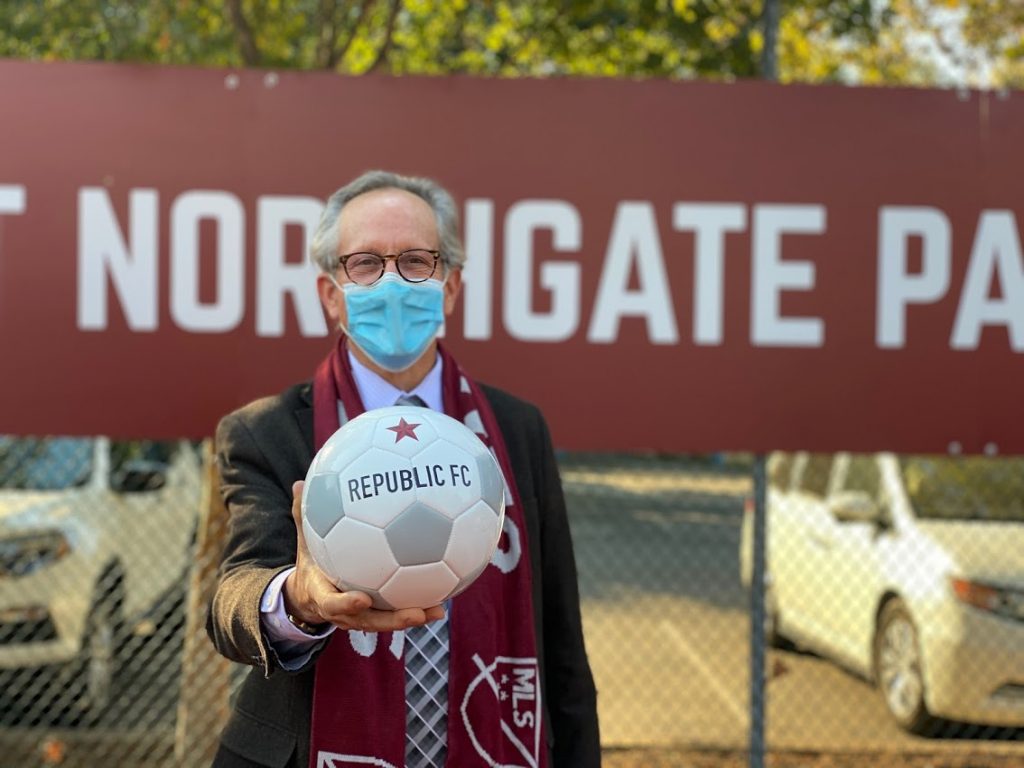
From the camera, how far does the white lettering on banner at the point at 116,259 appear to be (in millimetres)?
3750

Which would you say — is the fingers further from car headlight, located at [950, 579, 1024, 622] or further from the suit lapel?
car headlight, located at [950, 579, 1024, 622]

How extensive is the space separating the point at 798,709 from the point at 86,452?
390 centimetres

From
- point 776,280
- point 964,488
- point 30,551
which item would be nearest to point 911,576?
point 964,488

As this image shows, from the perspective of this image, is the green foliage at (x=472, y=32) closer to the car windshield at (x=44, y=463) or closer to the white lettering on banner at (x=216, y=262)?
the white lettering on banner at (x=216, y=262)

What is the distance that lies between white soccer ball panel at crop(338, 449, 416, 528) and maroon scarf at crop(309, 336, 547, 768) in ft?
1.24

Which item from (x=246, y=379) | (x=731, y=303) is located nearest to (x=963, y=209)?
(x=731, y=303)

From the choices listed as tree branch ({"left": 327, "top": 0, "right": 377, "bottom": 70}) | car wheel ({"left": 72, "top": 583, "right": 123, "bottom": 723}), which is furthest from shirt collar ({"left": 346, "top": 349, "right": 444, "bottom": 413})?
car wheel ({"left": 72, "top": 583, "right": 123, "bottom": 723})

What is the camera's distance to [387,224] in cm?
221

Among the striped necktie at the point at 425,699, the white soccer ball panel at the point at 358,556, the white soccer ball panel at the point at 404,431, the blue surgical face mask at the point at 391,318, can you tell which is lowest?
the striped necktie at the point at 425,699

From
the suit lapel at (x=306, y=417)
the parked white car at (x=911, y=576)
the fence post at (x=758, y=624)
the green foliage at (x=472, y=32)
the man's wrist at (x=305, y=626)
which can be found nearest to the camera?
the man's wrist at (x=305, y=626)

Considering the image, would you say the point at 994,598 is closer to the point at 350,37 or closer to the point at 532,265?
the point at 532,265

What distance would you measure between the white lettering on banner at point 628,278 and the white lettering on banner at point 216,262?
1.16m

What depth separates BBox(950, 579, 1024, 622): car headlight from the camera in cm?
534

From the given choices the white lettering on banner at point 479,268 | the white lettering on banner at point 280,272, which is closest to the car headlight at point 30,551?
the white lettering on banner at point 280,272
